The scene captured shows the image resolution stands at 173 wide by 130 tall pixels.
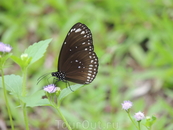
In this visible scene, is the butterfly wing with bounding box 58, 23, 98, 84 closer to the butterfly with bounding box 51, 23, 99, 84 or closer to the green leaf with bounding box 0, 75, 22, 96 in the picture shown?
the butterfly with bounding box 51, 23, 99, 84

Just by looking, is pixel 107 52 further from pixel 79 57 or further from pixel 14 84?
pixel 14 84

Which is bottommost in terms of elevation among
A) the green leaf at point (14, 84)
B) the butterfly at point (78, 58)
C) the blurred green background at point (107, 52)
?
the green leaf at point (14, 84)

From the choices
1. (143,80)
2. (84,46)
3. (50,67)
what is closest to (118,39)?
(143,80)

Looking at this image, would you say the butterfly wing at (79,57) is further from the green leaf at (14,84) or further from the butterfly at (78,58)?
the green leaf at (14,84)

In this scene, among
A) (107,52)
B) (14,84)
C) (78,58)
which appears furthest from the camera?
(107,52)

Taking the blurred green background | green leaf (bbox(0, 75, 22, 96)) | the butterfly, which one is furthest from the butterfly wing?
the blurred green background

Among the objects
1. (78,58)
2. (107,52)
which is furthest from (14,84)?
(107,52)

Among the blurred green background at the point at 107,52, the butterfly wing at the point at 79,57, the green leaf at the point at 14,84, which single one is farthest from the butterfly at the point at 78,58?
the blurred green background at the point at 107,52
